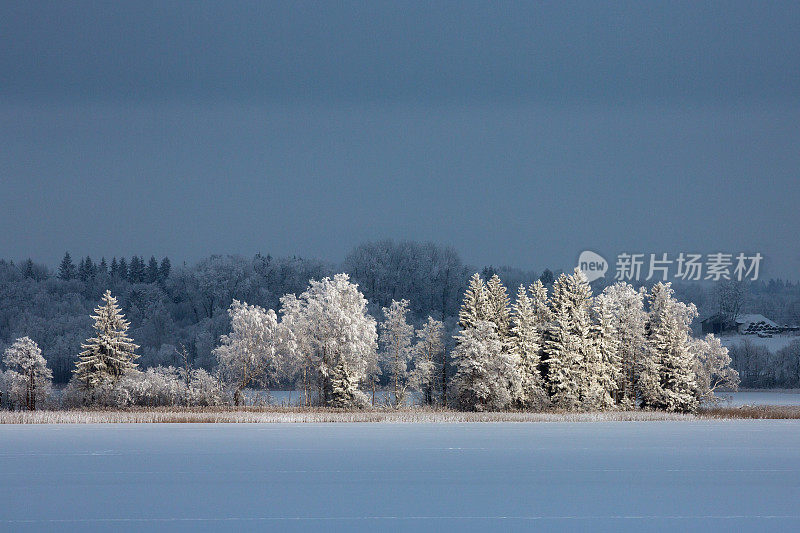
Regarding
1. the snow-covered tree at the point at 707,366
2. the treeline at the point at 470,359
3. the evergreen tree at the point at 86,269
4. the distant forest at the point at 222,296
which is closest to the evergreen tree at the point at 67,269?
the evergreen tree at the point at 86,269

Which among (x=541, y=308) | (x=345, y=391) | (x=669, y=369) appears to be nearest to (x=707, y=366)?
(x=669, y=369)

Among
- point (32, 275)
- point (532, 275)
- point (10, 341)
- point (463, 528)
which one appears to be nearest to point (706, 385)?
point (463, 528)

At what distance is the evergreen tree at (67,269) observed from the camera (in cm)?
16688

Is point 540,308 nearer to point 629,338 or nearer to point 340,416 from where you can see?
point 629,338

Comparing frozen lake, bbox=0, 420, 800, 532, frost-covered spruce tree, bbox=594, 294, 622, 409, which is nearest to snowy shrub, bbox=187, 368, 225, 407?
frozen lake, bbox=0, 420, 800, 532

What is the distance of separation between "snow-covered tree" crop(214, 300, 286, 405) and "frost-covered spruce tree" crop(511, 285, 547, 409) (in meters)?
18.4

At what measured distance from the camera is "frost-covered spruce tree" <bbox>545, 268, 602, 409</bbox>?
201 ft

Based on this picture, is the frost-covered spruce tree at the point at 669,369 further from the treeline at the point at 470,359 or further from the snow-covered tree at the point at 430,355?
the snow-covered tree at the point at 430,355

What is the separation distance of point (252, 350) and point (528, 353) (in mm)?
21161

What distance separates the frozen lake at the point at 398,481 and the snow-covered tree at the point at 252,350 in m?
24.4

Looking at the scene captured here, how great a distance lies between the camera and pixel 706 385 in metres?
63.6

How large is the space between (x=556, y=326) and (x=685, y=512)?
42.0m

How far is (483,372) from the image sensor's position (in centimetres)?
6044

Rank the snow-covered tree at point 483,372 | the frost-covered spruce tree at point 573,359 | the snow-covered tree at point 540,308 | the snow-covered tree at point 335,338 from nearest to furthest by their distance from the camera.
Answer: the snow-covered tree at point 483,372 < the frost-covered spruce tree at point 573,359 < the snow-covered tree at point 335,338 < the snow-covered tree at point 540,308
